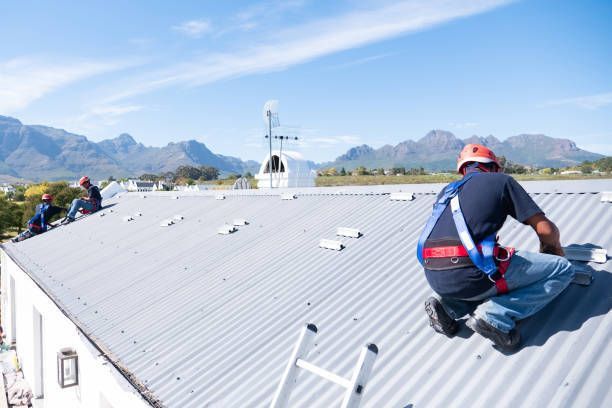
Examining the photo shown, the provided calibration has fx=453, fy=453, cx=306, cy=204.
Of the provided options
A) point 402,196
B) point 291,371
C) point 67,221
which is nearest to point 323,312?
point 291,371

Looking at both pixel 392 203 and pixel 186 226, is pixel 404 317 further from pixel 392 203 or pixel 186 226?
pixel 186 226

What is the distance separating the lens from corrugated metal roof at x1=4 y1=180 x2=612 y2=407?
3449 mm

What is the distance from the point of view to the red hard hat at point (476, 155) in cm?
368

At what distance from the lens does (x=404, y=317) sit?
4.65 m

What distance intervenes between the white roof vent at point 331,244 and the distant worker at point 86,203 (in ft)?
44.8

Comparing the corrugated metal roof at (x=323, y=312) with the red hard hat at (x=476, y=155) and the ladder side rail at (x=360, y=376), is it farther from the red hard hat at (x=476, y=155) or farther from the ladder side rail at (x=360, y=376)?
the red hard hat at (x=476, y=155)

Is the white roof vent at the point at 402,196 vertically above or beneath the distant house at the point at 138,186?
above

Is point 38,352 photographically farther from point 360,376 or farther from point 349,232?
point 360,376

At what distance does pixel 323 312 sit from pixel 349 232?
2.14 metres

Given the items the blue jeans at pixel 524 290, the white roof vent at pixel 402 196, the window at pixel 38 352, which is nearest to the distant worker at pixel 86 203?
the window at pixel 38 352

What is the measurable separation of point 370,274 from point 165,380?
8.87 feet

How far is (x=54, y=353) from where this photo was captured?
32.8 ft

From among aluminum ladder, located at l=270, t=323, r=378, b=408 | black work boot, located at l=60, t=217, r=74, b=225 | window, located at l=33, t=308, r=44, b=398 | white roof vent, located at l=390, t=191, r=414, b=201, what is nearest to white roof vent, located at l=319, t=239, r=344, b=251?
white roof vent, located at l=390, t=191, r=414, b=201

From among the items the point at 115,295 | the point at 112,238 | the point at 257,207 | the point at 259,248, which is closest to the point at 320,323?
the point at 259,248
